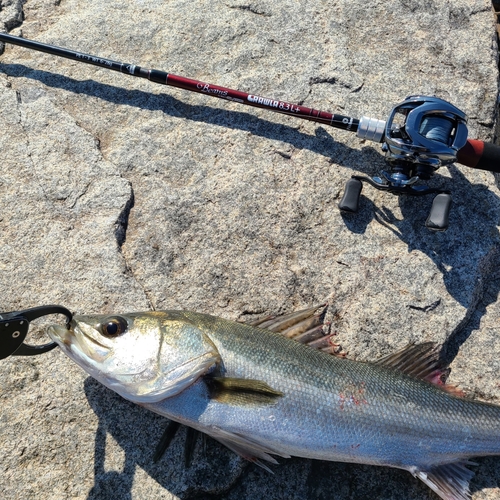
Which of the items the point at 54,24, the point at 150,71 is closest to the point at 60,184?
the point at 150,71

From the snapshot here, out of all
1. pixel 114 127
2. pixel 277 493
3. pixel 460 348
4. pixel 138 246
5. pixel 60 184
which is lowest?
pixel 277 493

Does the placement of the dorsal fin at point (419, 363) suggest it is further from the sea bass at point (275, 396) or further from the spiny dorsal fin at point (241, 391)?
the spiny dorsal fin at point (241, 391)

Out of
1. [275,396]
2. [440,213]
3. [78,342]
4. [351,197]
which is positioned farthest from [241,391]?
[440,213]

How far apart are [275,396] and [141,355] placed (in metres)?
0.74

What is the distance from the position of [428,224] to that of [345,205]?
556mm

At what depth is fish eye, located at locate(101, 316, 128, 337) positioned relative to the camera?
270 cm

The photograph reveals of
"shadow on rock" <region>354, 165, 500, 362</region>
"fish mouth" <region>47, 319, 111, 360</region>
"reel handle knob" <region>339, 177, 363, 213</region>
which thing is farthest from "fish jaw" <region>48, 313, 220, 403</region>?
"shadow on rock" <region>354, 165, 500, 362</region>

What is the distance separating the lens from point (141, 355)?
2672 millimetres

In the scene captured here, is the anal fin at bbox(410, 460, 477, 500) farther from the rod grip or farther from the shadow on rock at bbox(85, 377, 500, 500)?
the rod grip

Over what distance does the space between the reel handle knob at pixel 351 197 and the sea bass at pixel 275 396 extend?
3.59ft

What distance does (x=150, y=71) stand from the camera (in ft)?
12.4

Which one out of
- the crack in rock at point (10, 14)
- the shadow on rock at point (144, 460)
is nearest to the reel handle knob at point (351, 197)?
the shadow on rock at point (144, 460)

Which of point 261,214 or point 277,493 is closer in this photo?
point 277,493

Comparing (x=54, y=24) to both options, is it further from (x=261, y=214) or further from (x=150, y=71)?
(x=261, y=214)
